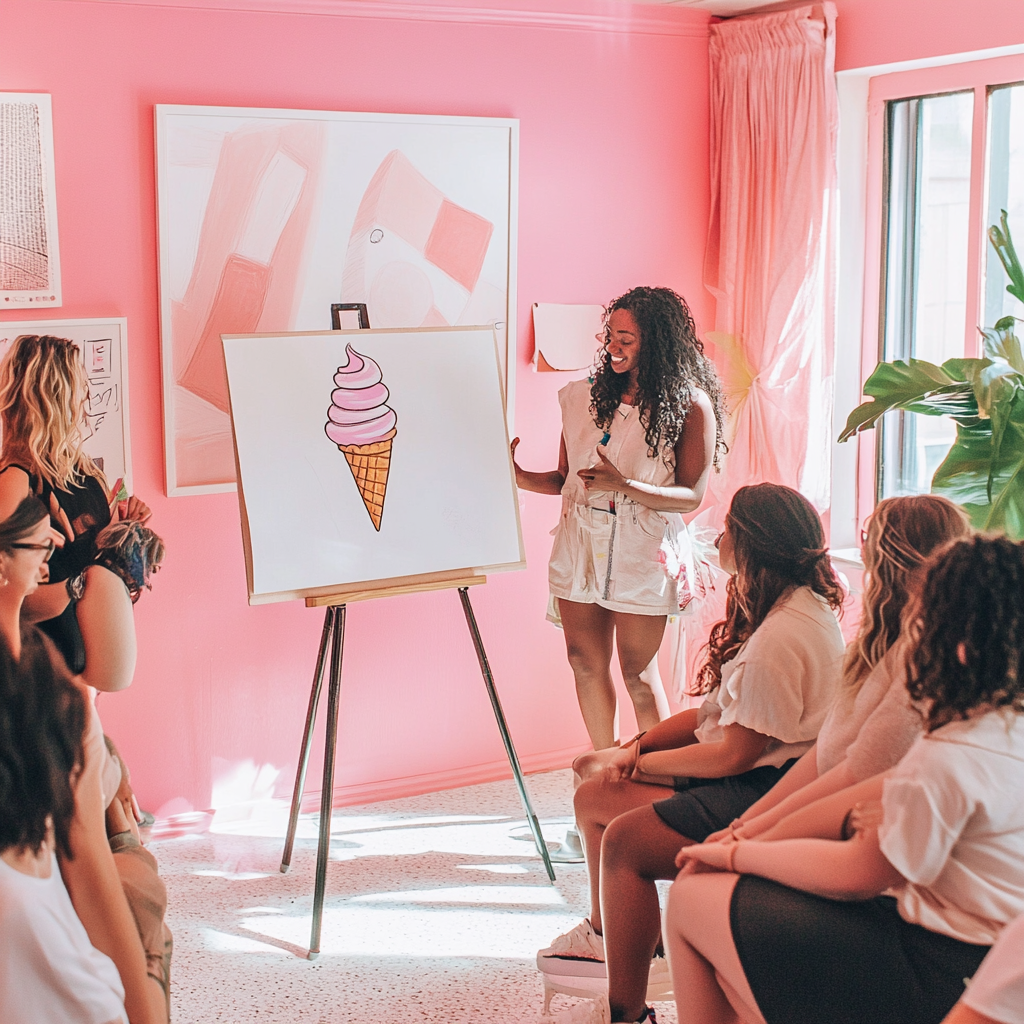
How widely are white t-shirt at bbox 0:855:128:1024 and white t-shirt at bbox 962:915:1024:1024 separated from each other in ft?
3.27

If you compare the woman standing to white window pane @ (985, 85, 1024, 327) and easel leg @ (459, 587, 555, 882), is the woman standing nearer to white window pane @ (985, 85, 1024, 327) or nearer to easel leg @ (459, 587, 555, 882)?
easel leg @ (459, 587, 555, 882)

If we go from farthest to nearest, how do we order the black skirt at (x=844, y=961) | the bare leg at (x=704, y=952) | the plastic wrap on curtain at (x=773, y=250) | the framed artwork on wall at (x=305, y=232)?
1. the plastic wrap on curtain at (x=773, y=250)
2. the framed artwork on wall at (x=305, y=232)
3. the bare leg at (x=704, y=952)
4. the black skirt at (x=844, y=961)

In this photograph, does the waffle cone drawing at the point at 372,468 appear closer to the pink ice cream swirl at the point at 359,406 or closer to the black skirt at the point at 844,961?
the pink ice cream swirl at the point at 359,406

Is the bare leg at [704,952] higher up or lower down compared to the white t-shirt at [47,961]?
lower down

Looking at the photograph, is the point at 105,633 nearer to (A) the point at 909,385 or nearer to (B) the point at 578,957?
(B) the point at 578,957

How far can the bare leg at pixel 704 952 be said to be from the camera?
174cm

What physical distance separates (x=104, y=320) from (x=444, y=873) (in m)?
1.64

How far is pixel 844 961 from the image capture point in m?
1.63

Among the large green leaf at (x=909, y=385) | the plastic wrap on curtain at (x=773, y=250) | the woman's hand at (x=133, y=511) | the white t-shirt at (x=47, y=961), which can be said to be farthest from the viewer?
the plastic wrap on curtain at (x=773, y=250)

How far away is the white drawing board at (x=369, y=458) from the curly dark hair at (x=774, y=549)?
952 millimetres

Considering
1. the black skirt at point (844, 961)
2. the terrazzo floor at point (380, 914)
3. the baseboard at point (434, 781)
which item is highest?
the black skirt at point (844, 961)

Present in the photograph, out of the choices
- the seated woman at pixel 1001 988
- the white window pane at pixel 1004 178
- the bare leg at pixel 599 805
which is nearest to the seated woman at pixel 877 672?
the bare leg at pixel 599 805

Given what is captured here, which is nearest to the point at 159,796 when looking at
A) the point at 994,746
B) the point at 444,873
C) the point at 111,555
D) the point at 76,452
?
the point at 444,873

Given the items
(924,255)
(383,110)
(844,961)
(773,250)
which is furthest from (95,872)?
(924,255)
